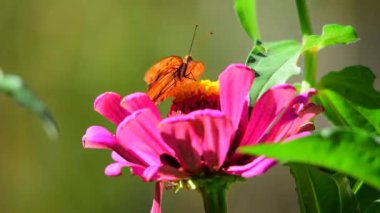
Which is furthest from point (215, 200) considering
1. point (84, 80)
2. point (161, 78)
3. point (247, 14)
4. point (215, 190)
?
point (84, 80)

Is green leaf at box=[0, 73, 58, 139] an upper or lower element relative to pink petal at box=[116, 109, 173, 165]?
upper

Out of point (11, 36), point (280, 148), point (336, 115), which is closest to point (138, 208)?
point (11, 36)

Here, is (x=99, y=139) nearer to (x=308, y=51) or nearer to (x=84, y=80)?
(x=308, y=51)

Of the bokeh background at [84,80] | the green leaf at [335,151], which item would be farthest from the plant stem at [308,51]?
the bokeh background at [84,80]

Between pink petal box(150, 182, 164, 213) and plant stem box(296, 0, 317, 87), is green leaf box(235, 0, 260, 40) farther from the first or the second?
pink petal box(150, 182, 164, 213)

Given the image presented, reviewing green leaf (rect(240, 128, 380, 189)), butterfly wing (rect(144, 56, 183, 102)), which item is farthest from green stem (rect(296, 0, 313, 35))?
green leaf (rect(240, 128, 380, 189))

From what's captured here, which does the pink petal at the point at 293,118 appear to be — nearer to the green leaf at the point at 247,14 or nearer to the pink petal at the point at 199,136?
the pink petal at the point at 199,136
